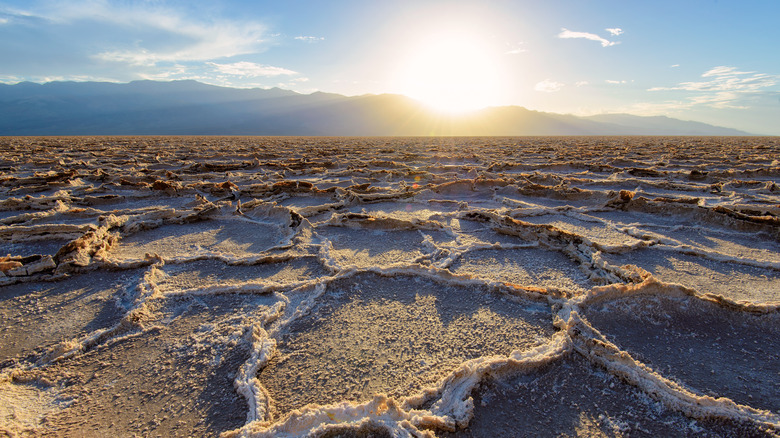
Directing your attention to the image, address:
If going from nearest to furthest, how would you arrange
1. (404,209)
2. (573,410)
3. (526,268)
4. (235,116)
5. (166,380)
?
(573,410), (166,380), (526,268), (404,209), (235,116)

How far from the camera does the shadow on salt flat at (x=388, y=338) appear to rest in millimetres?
1400

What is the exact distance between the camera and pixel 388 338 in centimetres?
170

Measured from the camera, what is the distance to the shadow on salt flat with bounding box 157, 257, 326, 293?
226cm

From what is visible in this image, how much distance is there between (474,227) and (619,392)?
2.25 m

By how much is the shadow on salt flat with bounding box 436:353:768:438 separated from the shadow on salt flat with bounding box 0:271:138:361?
1928 millimetres

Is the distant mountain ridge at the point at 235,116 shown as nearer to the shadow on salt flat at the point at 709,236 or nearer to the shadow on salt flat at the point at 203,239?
the shadow on salt flat at the point at 709,236

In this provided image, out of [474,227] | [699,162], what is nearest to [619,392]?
[474,227]

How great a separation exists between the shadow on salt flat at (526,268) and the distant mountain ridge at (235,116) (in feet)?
390

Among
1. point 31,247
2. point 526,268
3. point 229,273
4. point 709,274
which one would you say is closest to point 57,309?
point 229,273

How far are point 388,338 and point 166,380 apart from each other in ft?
3.23

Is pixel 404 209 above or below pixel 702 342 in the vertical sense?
above

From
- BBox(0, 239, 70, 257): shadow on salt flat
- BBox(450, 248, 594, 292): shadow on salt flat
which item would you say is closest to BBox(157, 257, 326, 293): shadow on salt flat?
BBox(450, 248, 594, 292): shadow on salt flat

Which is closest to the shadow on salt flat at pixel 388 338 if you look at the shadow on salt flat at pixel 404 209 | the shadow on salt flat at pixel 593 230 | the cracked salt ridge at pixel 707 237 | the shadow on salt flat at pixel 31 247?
the shadow on salt flat at pixel 593 230

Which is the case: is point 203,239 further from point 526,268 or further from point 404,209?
point 526,268
